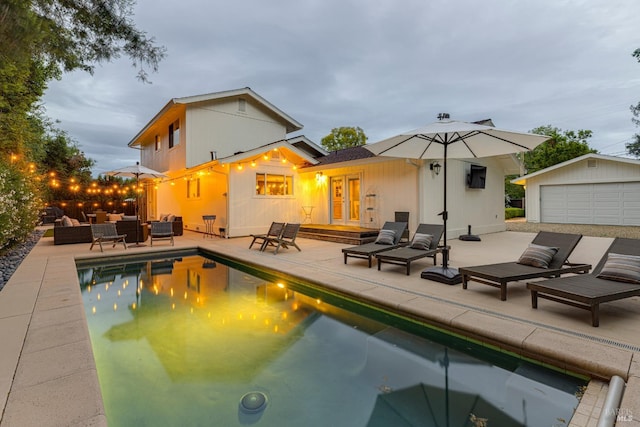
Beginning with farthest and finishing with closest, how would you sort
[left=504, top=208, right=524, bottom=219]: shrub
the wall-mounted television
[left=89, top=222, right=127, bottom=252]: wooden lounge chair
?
[left=504, top=208, right=524, bottom=219]: shrub, the wall-mounted television, [left=89, top=222, right=127, bottom=252]: wooden lounge chair

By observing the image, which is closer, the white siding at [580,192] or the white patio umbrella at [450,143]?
the white patio umbrella at [450,143]

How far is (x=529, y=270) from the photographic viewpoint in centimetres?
462

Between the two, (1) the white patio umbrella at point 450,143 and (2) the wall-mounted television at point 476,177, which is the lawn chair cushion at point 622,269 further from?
(2) the wall-mounted television at point 476,177

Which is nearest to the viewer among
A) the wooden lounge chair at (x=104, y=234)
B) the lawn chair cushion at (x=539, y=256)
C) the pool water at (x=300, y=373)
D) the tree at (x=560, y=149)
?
the pool water at (x=300, y=373)

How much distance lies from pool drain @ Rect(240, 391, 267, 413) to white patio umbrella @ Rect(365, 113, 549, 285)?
3.70m

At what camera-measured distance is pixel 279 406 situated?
8.61 ft

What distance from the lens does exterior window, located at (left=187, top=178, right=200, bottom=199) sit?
1445 cm

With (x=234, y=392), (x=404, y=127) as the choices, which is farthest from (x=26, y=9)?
(x=404, y=127)

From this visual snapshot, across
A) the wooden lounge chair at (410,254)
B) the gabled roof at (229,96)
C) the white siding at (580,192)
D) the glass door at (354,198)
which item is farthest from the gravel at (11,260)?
the white siding at (580,192)

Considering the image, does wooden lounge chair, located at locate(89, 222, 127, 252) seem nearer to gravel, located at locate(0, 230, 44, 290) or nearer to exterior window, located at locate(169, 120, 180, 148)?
gravel, located at locate(0, 230, 44, 290)

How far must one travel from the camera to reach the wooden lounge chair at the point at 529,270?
437cm

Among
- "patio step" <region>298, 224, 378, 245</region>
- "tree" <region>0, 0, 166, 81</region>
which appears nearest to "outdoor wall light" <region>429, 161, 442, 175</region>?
"patio step" <region>298, 224, 378, 245</region>

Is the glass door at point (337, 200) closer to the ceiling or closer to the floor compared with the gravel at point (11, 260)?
closer to the ceiling

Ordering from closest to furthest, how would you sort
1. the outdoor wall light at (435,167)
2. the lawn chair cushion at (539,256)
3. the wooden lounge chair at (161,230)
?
1. the lawn chair cushion at (539,256)
2. the wooden lounge chair at (161,230)
3. the outdoor wall light at (435,167)
